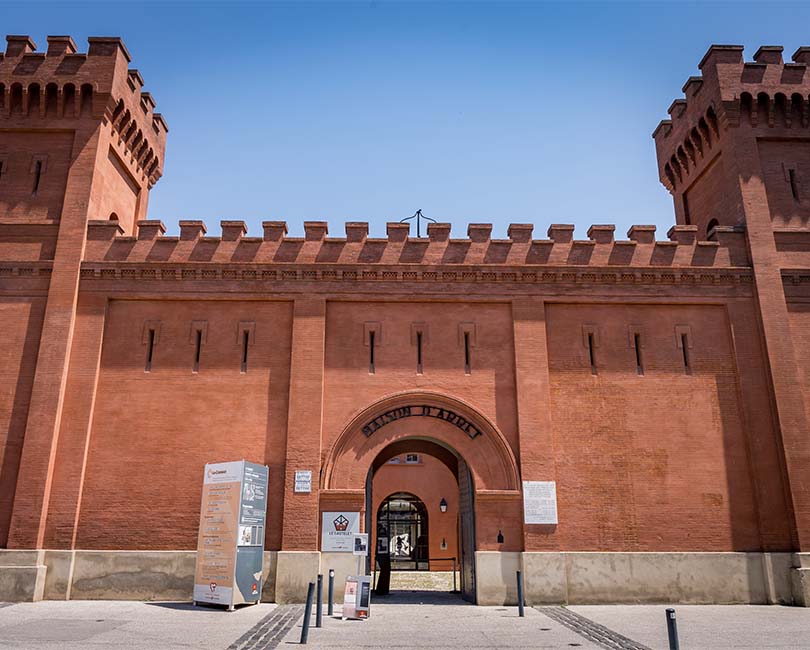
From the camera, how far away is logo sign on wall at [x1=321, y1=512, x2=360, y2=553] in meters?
15.6

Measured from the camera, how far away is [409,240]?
18.0 meters

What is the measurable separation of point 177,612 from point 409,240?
10439 mm

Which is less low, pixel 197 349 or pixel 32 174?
pixel 32 174

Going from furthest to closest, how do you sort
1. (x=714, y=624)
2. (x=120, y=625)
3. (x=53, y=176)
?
(x=53, y=176) → (x=714, y=624) → (x=120, y=625)

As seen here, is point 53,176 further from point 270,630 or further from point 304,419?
point 270,630

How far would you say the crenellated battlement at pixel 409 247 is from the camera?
58.1 feet

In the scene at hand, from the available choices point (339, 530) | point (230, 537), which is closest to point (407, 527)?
point (339, 530)

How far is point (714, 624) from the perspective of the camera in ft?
41.4

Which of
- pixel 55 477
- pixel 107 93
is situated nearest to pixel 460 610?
pixel 55 477

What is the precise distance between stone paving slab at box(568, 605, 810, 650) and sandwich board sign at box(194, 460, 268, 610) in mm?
7147

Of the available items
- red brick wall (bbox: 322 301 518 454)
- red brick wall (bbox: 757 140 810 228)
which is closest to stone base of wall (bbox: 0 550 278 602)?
red brick wall (bbox: 322 301 518 454)

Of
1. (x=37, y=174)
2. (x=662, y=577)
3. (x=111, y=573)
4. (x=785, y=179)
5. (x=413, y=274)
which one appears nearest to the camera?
(x=111, y=573)

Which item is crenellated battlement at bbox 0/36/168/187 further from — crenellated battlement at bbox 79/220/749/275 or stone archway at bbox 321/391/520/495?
stone archway at bbox 321/391/520/495

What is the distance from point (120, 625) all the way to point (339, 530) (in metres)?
5.27
